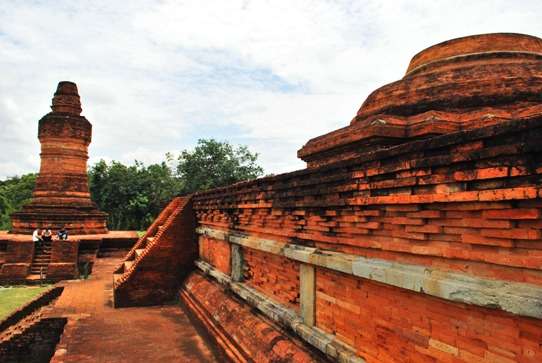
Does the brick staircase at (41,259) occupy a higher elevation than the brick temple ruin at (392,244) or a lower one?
lower

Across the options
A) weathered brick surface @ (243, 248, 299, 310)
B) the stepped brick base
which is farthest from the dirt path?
the stepped brick base

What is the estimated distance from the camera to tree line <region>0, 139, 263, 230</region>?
30.8 m

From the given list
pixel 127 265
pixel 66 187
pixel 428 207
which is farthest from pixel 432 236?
pixel 66 187

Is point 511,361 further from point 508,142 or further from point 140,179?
point 140,179

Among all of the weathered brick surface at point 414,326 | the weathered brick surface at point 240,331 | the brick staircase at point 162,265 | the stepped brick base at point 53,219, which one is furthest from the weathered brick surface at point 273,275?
the stepped brick base at point 53,219

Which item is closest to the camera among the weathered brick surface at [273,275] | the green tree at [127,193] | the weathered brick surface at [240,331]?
the weathered brick surface at [240,331]

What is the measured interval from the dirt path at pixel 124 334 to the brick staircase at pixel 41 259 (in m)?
4.43

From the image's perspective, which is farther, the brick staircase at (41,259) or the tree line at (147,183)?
the tree line at (147,183)

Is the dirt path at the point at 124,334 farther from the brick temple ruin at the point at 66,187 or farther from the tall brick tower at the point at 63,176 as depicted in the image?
the tall brick tower at the point at 63,176

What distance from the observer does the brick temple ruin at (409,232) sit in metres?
2.38

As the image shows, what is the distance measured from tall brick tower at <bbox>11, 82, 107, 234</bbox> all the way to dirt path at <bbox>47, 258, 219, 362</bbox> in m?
7.90

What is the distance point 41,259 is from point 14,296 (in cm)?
296

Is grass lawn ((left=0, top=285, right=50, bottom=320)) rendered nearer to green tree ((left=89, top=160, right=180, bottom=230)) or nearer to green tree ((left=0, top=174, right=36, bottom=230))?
green tree ((left=89, top=160, right=180, bottom=230))

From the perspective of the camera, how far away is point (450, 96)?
529 cm
